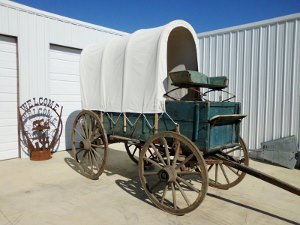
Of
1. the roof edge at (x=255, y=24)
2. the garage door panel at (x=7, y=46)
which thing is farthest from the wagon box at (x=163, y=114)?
the roof edge at (x=255, y=24)

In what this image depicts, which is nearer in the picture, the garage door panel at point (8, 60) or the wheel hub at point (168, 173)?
the wheel hub at point (168, 173)

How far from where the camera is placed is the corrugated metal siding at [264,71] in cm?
664

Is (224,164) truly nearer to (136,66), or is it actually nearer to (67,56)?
(136,66)

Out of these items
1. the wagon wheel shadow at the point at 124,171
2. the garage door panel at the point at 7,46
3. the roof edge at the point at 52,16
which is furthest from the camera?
the garage door panel at the point at 7,46

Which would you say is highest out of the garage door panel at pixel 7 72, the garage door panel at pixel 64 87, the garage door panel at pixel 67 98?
the garage door panel at pixel 7 72

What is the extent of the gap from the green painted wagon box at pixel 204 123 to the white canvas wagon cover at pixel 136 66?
331mm

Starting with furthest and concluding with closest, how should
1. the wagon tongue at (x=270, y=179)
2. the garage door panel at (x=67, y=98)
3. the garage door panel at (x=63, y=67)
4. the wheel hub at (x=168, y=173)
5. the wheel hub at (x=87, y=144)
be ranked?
the garage door panel at (x=67, y=98)
the garage door panel at (x=63, y=67)
the wheel hub at (x=87, y=144)
the wheel hub at (x=168, y=173)
the wagon tongue at (x=270, y=179)

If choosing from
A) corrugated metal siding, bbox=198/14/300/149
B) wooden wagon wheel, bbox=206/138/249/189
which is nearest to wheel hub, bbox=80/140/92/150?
wooden wagon wheel, bbox=206/138/249/189

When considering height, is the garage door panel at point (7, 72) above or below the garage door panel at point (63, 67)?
below

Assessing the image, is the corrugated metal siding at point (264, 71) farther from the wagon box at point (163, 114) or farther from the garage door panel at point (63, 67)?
the garage door panel at point (63, 67)

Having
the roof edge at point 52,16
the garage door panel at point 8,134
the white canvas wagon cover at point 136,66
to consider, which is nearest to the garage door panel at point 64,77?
the roof edge at point 52,16

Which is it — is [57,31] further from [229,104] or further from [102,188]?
[229,104]

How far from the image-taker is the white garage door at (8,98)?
6.88 metres

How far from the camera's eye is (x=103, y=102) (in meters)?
5.42
